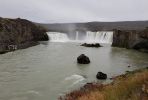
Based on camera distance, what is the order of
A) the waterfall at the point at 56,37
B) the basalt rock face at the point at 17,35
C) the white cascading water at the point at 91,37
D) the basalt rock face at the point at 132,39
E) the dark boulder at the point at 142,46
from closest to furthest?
1. the basalt rock face at the point at 17,35
2. the dark boulder at the point at 142,46
3. the basalt rock face at the point at 132,39
4. the white cascading water at the point at 91,37
5. the waterfall at the point at 56,37

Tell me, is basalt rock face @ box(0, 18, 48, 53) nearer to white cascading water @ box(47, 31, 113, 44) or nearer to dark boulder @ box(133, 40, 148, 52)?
white cascading water @ box(47, 31, 113, 44)

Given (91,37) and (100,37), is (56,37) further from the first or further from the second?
(100,37)

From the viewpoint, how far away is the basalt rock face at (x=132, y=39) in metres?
51.7

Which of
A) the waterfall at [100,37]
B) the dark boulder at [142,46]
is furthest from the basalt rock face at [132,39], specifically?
the waterfall at [100,37]

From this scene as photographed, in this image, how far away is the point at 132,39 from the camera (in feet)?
184

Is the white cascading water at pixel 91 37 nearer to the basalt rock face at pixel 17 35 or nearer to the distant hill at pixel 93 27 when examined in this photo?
the basalt rock face at pixel 17 35

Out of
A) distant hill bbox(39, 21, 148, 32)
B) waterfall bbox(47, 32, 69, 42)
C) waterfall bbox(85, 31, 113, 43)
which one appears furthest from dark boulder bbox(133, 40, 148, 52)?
distant hill bbox(39, 21, 148, 32)

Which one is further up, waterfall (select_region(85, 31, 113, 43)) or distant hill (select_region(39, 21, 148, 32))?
distant hill (select_region(39, 21, 148, 32))

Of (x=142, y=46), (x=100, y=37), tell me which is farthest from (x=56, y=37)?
(x=142, y=46)

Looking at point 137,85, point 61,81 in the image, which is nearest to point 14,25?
point 61,81

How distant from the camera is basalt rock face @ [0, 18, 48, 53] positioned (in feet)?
164

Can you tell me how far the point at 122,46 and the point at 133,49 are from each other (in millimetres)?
4661

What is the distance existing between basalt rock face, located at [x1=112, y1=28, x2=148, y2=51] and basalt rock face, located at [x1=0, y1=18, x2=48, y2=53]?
60.5 ft

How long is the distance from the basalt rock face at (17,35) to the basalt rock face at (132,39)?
18.5 meters
